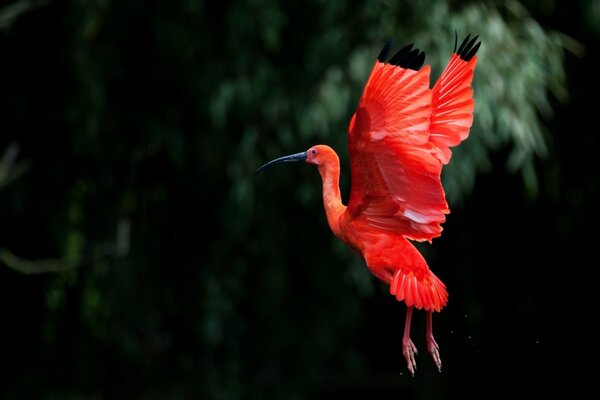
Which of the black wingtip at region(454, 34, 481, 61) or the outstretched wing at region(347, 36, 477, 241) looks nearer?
the outstretched wing at region(347, 36, 477, 241)

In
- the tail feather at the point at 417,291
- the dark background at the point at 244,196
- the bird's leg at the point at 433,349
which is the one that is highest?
the tail feather at the point at 417,291

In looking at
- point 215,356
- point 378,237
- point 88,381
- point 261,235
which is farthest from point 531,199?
point 378,237

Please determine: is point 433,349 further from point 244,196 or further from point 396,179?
point 244,196

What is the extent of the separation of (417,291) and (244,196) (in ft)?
10.7

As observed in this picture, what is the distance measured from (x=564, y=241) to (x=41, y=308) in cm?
261

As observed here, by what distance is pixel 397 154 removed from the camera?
1596 millimetres

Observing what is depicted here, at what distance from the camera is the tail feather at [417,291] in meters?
1.63

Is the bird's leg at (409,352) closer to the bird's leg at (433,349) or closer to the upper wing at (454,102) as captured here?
the bird's leg at (433,349)

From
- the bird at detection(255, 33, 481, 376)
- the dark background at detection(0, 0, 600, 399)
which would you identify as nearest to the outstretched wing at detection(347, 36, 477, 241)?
the bird at detection(255, 33, 481, 376)

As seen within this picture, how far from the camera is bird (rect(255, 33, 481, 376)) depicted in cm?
159

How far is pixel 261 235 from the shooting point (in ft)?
17.5

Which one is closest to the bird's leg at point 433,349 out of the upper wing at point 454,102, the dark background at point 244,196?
the upper wing at point 454,102

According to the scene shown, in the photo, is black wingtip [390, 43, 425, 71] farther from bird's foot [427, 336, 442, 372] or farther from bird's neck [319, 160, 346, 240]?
bird's foot [427, 336, 442, 372]

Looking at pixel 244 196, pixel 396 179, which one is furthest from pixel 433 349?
pixel 244 196
